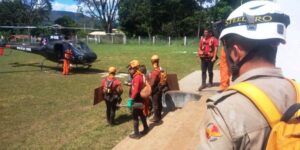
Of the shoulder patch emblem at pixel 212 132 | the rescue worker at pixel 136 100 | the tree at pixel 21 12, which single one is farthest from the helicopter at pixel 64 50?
the tree at pixel 21 12

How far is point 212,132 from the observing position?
1728 mm

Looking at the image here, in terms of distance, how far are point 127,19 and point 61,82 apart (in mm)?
50662

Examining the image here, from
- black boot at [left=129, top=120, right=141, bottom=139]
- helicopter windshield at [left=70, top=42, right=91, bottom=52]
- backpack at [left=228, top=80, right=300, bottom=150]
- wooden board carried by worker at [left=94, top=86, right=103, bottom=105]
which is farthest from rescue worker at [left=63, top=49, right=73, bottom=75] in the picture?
backpack at [left=228, top=80, right=300, bottom=150]

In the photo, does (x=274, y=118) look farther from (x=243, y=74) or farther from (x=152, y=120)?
(x=152, y=120)

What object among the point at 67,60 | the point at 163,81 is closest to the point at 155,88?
the point at 163,81

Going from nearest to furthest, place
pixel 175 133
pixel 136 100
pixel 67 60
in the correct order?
pixel 175 133 → pixel 136 100 → pixel 67 60

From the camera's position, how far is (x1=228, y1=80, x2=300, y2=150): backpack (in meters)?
1.56

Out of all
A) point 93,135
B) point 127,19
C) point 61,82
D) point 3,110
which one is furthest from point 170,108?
point 127,19

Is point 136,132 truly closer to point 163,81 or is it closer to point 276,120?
point 163,81

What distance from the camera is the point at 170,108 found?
10.3 meters

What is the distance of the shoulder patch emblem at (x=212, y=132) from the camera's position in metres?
1.72

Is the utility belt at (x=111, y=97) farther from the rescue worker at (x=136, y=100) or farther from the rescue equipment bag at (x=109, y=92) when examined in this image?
the rescue worker at (x=136, y=100)

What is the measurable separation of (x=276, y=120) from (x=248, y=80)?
0.82 feet

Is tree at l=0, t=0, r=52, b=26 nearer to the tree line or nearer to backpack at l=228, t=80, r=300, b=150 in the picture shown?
the tree line
